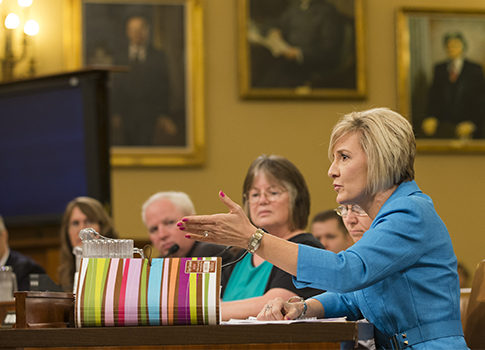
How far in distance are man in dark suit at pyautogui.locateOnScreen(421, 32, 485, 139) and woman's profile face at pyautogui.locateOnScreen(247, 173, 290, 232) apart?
13.1 ft

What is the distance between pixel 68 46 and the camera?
6.07m

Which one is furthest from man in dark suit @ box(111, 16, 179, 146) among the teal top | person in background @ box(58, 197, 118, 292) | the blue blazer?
the blue blazer

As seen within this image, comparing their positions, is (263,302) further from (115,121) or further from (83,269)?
(115,121)

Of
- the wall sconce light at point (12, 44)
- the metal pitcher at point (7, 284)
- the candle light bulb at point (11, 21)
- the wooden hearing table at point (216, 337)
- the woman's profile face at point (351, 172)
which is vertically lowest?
the metal pitcher at point (7, 284)

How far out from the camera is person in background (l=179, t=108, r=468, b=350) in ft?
5.10

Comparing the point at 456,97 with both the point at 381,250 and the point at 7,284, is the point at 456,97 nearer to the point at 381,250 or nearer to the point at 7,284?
the point at 7,284

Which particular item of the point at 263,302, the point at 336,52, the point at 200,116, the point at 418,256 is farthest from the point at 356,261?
the point at 336,52

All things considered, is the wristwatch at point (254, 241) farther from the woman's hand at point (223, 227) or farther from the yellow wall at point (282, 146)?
the yellow wall at point (282, 146)

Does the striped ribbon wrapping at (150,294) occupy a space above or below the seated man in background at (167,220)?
above

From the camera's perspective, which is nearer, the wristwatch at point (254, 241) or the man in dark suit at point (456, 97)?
the wristwatch at point (254, 241)

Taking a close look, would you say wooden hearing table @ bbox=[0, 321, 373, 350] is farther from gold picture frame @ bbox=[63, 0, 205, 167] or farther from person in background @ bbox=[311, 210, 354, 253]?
gold picture frame @ bbox=[63, 0, 205, 167]

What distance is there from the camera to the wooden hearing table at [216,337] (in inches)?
55.4

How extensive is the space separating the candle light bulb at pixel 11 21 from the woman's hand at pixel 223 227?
507 cm

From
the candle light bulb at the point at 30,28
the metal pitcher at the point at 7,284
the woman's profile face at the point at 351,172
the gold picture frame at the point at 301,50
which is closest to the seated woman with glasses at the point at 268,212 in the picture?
the woman's profile face at the point at 351,172
